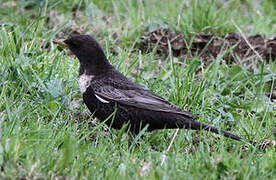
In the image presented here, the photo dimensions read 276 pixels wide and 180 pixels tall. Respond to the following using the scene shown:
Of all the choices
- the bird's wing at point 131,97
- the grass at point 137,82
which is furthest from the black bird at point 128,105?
the grass at point 137,82

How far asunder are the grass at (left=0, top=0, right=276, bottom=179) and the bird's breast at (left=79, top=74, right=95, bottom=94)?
0.68ft

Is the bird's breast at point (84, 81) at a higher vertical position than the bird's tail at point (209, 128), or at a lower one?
higher

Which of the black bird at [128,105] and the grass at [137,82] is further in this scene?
the black bird at [128,105]

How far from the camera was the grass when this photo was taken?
3.45 m

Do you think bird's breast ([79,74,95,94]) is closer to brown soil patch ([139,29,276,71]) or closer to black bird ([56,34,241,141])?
black bird ([56,34,241,141])

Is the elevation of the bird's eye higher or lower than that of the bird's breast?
higher

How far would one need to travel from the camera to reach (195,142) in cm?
476

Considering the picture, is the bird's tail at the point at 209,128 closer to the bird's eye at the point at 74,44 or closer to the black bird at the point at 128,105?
the black bird at the point at 128,105

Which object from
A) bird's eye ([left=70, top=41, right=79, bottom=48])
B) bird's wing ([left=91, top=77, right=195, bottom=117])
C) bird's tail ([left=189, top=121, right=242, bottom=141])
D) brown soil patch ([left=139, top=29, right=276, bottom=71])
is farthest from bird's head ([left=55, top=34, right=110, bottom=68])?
brown soil patch ([left=139, top=29, right=276, bottom=71])

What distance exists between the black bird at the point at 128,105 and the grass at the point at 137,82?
5.2 inches

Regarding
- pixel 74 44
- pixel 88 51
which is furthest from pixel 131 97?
pixel 74 44

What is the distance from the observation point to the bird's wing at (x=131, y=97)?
4543 millimetres

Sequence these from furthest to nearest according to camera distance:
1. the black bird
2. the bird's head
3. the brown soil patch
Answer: the brown soil patch
the bird's head
the black bird

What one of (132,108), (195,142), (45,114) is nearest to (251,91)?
(195,142)
